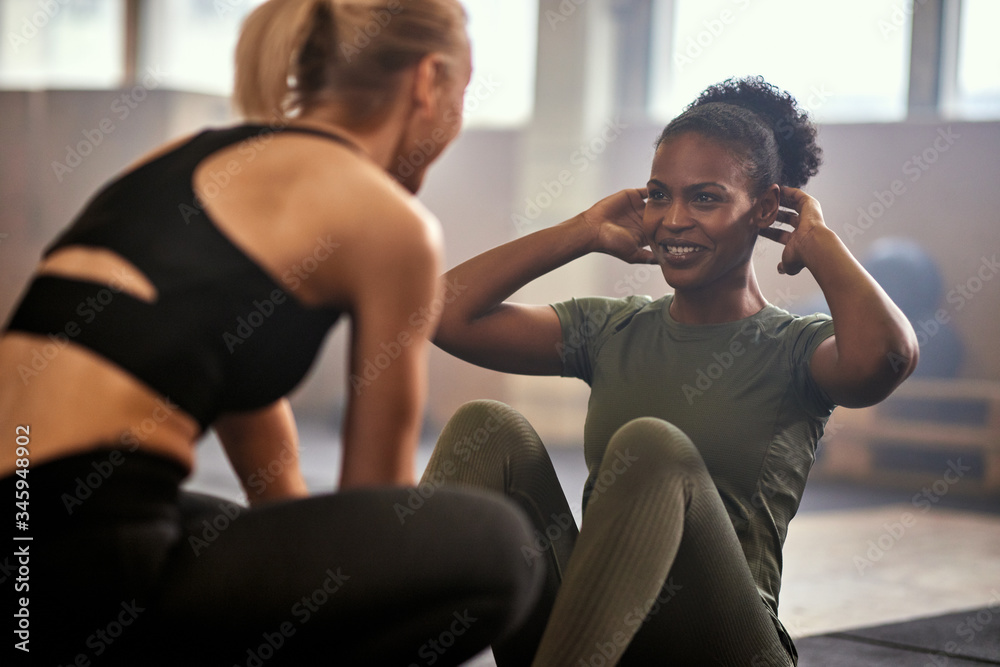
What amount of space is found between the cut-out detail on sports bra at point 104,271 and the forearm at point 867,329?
821 mm

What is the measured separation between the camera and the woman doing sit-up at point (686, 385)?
39.4 inches

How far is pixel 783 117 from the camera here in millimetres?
1413

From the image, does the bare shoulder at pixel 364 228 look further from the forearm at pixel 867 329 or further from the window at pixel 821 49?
the window at pixel 821 49

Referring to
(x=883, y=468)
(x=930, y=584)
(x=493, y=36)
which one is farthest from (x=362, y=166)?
(x=493, y=36)

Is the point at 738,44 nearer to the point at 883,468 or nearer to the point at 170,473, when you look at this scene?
the point at 883,468

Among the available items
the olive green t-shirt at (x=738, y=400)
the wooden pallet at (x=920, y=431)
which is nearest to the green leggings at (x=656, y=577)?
the olive green t-shirt at (x=738, y=400)

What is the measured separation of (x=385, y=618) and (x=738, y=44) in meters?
4.29

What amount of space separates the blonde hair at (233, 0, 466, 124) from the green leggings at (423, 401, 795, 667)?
0.47m

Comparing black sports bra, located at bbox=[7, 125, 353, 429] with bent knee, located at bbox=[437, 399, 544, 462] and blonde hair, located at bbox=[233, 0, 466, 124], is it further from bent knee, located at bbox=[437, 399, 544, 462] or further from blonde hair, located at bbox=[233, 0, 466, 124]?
bent knee, located at bbox=[437, 399, 544, 462]

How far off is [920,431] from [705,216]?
2910 mm

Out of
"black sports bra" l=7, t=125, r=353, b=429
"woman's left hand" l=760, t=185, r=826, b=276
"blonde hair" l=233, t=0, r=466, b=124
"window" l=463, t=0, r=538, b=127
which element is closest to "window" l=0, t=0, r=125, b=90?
"window" l=463, t=0, r=538, b=127

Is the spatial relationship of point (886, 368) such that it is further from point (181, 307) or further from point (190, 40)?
point (190, 40)

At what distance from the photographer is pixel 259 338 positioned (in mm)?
740

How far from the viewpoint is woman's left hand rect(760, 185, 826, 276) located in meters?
1.31
